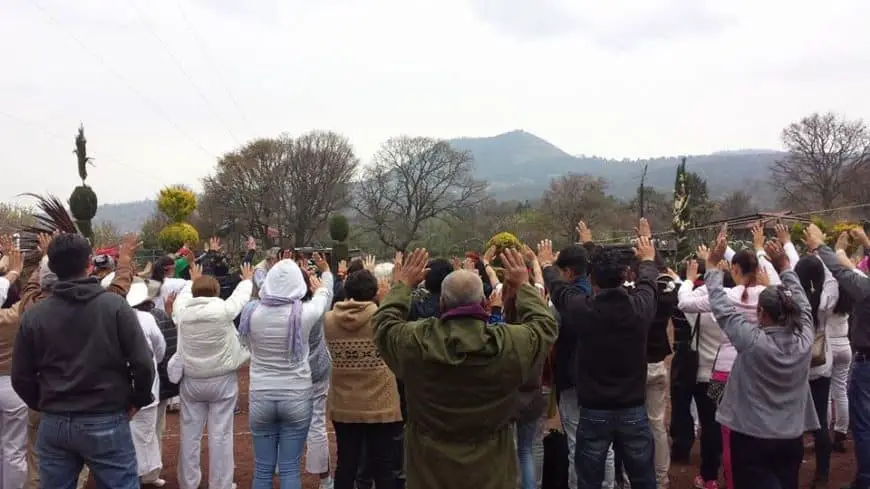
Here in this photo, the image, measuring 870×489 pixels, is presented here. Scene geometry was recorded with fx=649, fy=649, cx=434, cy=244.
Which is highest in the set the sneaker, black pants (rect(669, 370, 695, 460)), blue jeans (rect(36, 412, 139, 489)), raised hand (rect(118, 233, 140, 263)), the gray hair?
raised hand (rect(118, 233, 140, 263))

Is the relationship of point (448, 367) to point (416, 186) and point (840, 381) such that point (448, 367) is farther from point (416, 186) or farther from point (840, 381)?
point (416, 186)

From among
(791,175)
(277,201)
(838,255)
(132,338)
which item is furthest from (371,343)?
(791,175)

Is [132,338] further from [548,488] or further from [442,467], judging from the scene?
[548,488]

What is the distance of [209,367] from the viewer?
16.2 feet

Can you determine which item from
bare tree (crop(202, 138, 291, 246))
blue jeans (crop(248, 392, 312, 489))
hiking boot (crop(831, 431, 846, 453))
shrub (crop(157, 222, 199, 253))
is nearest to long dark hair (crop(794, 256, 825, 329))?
hiking boot (crop(831, 431, 846, 453))

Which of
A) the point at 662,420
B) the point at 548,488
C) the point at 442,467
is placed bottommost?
the point at 548,488

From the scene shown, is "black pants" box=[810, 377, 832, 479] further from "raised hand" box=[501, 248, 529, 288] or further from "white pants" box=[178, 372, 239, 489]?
"white pants" box=[178, 372, 239, 489]

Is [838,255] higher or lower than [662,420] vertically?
higher

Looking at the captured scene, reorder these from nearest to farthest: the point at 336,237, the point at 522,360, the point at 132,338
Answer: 1. the point at 522,360
2. the point at 132,338
3. the point at 336,237

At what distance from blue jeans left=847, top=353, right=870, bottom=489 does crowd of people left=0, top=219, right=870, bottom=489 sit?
17 millimetres

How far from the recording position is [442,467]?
306 cm

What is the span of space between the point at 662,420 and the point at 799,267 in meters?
1.88

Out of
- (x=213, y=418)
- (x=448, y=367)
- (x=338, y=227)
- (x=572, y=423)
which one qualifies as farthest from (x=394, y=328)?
(x=338, y=227)

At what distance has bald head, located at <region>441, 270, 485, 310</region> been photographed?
3.04 metres
